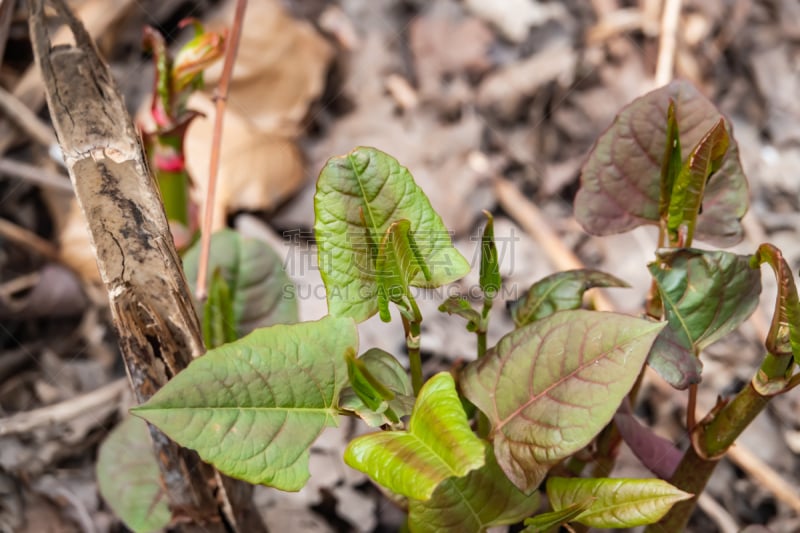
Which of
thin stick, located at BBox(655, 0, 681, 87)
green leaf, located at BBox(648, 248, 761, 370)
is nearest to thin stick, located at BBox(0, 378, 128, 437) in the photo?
green leaf, located at BBox(648, 248, 761, 370)

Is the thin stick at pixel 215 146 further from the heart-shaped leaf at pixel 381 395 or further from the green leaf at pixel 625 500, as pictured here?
the green leaf at pixel 625 500

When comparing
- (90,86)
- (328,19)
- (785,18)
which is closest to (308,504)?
(90,86)

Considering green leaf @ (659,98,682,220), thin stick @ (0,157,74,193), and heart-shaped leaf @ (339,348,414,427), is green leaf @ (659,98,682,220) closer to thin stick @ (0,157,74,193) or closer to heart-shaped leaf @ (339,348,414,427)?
heart-shaped leaf @ (339,348,414,427)

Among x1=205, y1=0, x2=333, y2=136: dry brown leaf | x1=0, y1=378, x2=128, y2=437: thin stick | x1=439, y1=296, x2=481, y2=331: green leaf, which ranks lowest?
x1=0, y1=378, x2=128, y2=437: thin stick

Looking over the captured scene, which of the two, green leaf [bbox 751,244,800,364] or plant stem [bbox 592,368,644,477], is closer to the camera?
green leaf [bbox 751,244,800,364]

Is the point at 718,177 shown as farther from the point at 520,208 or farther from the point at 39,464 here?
the point at 39,464

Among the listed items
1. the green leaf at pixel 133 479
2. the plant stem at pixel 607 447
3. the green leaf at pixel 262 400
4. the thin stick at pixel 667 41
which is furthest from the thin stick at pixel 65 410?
the thin stick at pixel 667 41

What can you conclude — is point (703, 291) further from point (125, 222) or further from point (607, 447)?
point (125, 222)
